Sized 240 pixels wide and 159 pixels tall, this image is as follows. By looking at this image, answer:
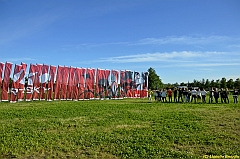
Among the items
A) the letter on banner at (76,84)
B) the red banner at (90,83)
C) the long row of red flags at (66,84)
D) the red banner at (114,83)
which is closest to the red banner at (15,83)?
the long row of red flags at (66,84)

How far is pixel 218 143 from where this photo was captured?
8.81 m

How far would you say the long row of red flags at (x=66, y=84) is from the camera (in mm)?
22578

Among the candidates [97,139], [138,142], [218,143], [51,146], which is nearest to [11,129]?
[51,146]

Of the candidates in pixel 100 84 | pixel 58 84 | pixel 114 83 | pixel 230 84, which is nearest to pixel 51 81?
pixel 58 84

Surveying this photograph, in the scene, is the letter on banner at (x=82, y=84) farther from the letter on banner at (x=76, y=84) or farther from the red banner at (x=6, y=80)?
the red banner at (x=6, y=80)

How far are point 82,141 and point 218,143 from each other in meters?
5.27

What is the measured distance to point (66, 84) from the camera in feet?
87.8

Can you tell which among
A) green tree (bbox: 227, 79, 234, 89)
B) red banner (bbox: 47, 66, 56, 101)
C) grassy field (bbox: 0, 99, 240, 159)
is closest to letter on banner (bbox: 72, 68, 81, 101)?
red banner (bbox: 47, 66, 56, 101)

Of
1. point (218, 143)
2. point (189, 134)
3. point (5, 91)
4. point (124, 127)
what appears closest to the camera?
point (218, 143)

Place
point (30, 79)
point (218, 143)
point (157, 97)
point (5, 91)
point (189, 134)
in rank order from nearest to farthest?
point (218, 143) → point (189, 134) → point (5, 91) → point (30, 79) → point (157, 97)

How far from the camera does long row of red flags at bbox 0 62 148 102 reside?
22578 mm

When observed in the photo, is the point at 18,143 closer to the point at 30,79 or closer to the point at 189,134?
the point at 189,134

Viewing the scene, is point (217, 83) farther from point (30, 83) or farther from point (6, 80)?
point (6, 80)

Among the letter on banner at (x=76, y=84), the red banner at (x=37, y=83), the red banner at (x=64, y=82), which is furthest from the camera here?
the letter on banner at (x=76, y=84)
